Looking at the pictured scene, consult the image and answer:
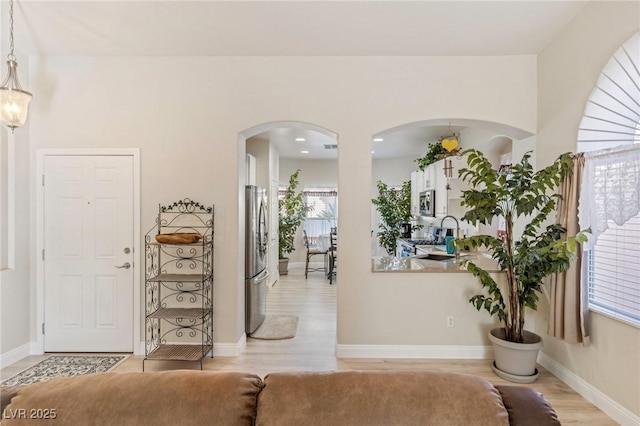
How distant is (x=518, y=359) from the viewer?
280 cm

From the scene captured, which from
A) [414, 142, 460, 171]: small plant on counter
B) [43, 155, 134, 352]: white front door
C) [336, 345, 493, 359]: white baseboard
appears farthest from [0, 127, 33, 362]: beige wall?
[414, 142, 460, 171]: small plant on counter

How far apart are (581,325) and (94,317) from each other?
4519 millimetres

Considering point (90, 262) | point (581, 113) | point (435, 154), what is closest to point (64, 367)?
point (90, 262)

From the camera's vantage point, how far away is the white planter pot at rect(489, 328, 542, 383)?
2.78 meters

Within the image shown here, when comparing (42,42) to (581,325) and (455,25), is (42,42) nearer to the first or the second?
(455,25)

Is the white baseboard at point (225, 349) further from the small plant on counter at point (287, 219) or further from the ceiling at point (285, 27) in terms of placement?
the small plant on counter at point (287, 219)

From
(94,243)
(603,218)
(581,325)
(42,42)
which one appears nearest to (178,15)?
(42,42)

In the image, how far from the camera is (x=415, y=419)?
1028 millimetres

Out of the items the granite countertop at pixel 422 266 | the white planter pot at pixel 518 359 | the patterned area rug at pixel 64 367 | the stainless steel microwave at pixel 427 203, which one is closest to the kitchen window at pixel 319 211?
the stainless steel microwave at pixel 427 203

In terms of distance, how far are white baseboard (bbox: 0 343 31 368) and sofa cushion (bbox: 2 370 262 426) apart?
289cm

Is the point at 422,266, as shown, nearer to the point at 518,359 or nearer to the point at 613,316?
the point at 518,359

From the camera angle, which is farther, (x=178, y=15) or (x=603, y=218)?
(x=178, y=15)

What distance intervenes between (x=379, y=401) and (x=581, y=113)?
2969 mm

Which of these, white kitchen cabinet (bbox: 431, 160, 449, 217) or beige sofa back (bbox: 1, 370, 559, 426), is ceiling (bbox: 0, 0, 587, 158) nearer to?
white kitchen cabinet (bbox: 431, 160, 449, 217)
